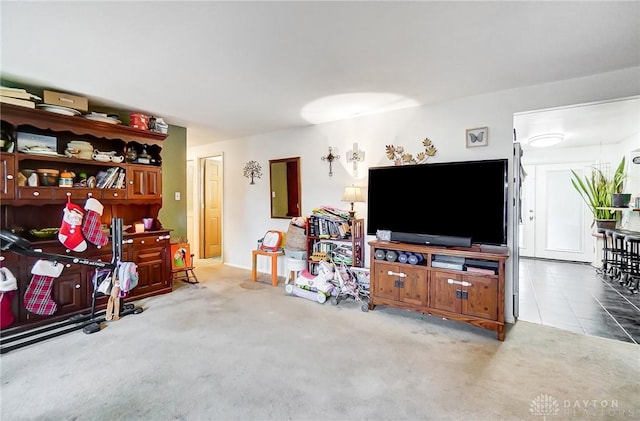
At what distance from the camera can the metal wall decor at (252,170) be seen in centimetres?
508

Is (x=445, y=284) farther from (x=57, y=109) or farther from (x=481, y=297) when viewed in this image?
(x=57, y=109)

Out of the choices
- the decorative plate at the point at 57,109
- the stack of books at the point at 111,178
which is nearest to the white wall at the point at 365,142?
the stack of books at the point at 111,178

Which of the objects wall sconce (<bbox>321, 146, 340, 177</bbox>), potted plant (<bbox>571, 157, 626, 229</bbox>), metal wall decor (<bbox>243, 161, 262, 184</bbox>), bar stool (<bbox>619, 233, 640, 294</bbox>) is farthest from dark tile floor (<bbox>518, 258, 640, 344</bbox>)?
metal wall decor (<bbox>243, 161, 262, 184</bbox>)

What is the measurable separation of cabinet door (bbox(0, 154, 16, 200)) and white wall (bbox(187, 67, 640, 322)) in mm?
2537

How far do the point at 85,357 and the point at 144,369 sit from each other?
569mm

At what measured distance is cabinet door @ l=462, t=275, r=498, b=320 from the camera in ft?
8.86

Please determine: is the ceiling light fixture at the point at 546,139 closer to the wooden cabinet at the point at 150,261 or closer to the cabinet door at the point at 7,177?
the wooden cabinet at the point at 150,261

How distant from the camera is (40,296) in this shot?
2.78m

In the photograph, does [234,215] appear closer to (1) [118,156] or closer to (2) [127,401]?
(1) [118,156]

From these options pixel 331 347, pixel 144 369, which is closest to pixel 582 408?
pixel 331 347

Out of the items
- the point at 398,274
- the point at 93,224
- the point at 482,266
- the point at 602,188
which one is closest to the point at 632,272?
the point at 602,188

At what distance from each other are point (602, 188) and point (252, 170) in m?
5.90

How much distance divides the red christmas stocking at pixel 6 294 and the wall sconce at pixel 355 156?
3.56 meters

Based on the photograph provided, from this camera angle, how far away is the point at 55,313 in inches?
115
